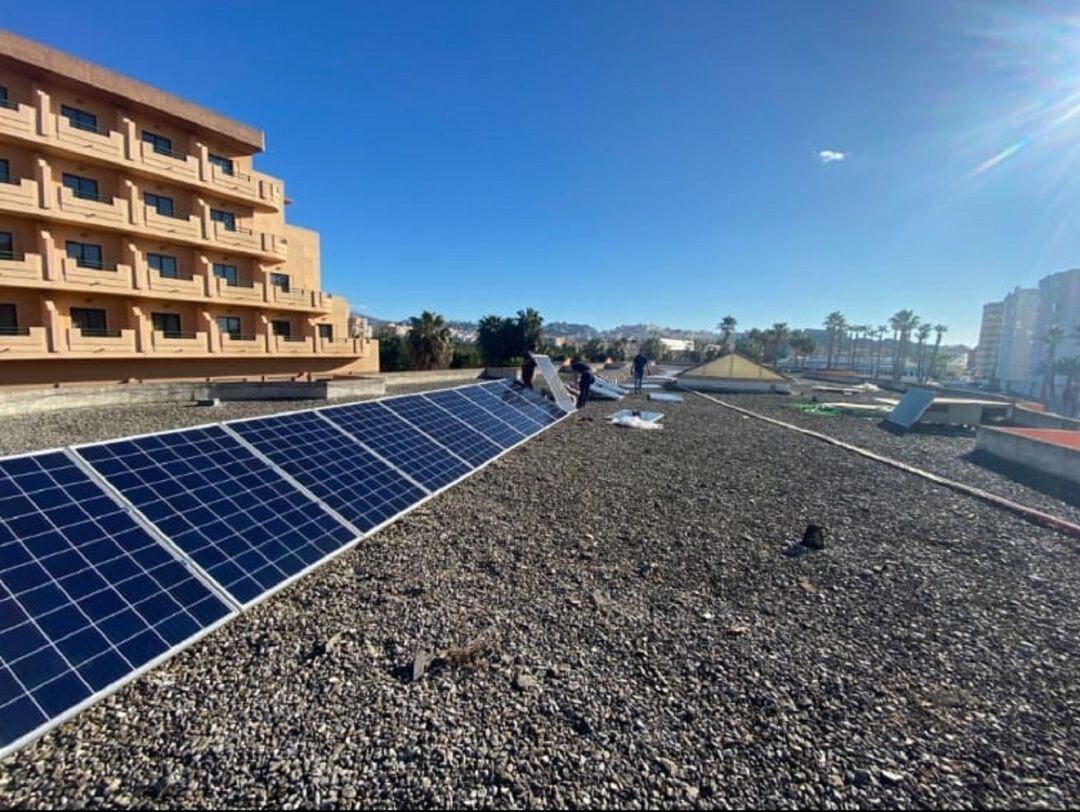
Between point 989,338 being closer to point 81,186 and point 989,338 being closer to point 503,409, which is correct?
point 503,409

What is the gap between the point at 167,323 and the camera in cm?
2847

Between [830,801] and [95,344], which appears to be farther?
[95,344]

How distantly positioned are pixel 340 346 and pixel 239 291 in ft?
27.1

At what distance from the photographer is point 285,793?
2.82 meters

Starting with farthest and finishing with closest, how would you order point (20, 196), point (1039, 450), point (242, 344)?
1. point (242, 344)
2. point (20, 196)
3. point (1039, 450)

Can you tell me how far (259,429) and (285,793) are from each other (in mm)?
5542

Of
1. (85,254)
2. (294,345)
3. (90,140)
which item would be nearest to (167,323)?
(85,254)

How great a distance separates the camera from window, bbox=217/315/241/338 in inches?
1213

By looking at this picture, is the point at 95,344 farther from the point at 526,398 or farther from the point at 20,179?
the point at 526,398

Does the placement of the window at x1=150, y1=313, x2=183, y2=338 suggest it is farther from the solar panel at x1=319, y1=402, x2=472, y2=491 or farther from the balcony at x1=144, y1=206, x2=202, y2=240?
the solar panel at x1=319, y1=402, x2=472, y2=491

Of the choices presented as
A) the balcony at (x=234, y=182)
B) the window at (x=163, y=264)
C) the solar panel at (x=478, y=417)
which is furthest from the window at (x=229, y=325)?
the solar panel at (x=478, y=417)

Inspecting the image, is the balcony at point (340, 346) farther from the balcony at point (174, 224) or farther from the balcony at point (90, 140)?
the balcony at point (90, 140)

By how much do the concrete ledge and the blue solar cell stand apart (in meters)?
14.3

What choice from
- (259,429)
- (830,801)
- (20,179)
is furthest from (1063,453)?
(20,179)
